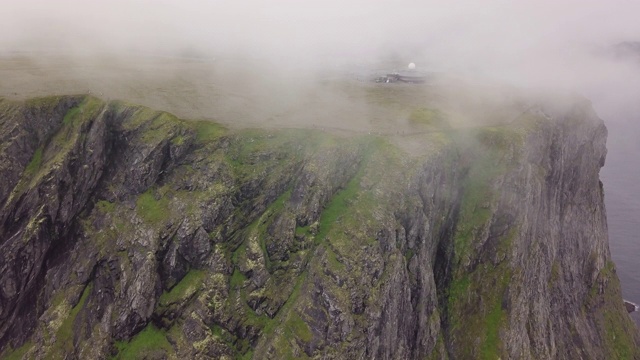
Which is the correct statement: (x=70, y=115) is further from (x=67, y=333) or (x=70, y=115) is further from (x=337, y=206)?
(x=337, y=206)

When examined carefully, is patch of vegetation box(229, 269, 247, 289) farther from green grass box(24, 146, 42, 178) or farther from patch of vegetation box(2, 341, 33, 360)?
green grass box(24, 146, 42, 178)

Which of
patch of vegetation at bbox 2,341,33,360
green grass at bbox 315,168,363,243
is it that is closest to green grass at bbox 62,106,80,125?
patch of vegetation at bbox 2,341,33,360

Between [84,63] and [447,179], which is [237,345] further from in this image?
[84,63]

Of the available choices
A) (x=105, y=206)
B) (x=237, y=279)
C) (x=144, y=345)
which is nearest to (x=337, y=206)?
(x=237, y=279)

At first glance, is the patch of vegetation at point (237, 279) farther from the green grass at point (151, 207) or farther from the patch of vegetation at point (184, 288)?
the green grass at point (151, 207)

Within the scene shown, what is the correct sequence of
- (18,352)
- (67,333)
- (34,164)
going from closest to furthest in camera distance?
(67,333) → (18,352) → (34,164)

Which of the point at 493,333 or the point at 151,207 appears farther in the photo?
the point at 493,333

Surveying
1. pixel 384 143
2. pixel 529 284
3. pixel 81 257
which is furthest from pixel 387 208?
pixel 81 257
